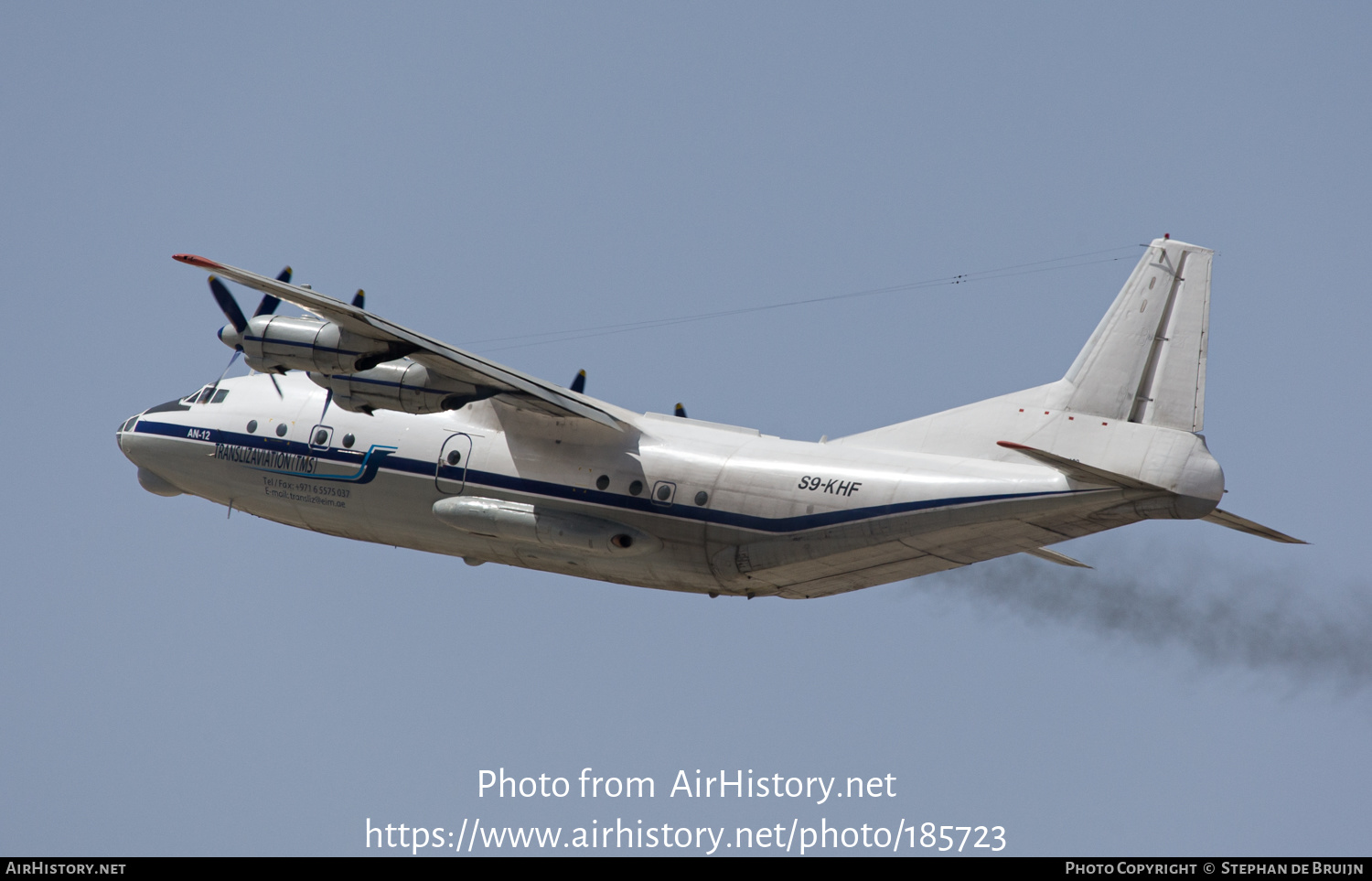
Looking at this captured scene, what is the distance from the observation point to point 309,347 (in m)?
23.2

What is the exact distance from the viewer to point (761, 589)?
943 inches

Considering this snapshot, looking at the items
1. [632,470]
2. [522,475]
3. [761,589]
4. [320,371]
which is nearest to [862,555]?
[761,589]

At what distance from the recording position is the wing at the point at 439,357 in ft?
74.1

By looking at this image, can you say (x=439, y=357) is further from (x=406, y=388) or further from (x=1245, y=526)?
(x=1245, y=526)

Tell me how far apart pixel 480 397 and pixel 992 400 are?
23.1 ft

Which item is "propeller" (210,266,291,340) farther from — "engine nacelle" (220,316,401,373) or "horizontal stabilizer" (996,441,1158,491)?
"horizontal stabilizer" (996,441,1158,491)

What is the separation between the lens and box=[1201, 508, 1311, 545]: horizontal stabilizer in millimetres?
21938

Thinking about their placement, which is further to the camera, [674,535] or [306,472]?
[306,472]

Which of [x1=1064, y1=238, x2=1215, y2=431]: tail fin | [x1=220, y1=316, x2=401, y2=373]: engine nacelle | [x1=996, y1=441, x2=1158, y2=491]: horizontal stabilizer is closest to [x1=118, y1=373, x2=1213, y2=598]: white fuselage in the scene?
[x1=996, y1=441, x2=1158, y2=491]: horizontal stabilizer

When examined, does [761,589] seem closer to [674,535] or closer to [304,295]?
[674,535]

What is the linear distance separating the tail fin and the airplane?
0.02 meters

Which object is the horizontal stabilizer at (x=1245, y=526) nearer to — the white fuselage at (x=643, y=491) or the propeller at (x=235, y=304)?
the white fuselage at (x=643, y=491)

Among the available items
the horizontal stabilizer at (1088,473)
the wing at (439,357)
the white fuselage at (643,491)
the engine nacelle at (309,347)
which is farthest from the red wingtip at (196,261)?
the horizontal stabilizer at (1088,473)
